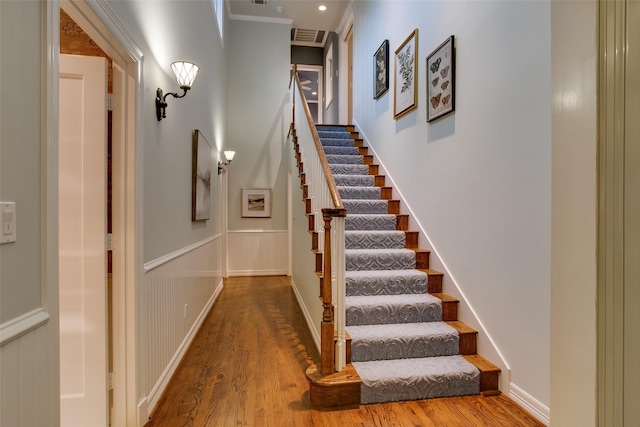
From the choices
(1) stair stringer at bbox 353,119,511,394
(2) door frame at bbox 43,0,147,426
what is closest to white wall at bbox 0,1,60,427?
(2) door frame at bbox 43,0,147,426

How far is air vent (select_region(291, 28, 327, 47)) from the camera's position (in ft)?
24.9

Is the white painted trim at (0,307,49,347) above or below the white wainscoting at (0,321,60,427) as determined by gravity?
above

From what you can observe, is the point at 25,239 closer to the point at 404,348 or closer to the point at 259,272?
the point at 404,348

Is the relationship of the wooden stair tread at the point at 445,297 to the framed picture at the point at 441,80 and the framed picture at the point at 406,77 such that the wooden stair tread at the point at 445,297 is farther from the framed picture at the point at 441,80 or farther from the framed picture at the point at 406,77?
the framed picture at the point at 406,77

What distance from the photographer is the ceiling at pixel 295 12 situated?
6.21 metres

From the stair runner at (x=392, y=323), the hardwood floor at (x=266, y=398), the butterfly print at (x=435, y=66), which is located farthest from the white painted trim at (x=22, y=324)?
the butterfly print at (x=435, y=66)

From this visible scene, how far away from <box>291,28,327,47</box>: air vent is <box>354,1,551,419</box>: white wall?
480 cm

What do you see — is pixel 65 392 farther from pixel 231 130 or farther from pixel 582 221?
pixel 231 130

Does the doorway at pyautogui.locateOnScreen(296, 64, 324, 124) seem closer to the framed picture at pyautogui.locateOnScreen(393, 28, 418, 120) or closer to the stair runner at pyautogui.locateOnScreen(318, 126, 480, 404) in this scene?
the framed picture at pyautogui.locateOnScreen(393, 28, 418, 120)

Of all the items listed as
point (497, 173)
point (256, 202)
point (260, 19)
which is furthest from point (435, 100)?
point (260, 19)

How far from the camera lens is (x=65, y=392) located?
1.69 m

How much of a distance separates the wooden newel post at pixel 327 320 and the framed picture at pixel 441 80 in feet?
5.43

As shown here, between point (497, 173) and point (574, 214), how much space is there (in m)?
1.69

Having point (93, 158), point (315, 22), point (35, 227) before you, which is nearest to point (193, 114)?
point (93, 158)
